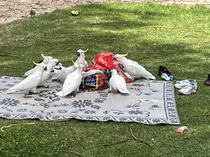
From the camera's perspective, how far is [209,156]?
3557 millimetres

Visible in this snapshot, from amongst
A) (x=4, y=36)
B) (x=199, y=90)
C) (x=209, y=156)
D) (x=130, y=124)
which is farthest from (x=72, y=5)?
(x=209, y=156)

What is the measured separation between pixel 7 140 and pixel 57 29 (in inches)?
187

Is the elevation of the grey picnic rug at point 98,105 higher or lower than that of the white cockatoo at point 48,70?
lower

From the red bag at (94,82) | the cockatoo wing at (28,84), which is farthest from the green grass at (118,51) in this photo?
the red bag at (94,82)

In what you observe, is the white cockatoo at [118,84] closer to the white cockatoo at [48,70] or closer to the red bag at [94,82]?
the red bag at [94,82]

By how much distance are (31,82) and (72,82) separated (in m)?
0.55

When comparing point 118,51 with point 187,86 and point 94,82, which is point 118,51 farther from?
point 187,86

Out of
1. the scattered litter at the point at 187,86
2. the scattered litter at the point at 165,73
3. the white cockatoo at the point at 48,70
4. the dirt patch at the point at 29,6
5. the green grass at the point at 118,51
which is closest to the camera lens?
the green grass at the point at 118,51

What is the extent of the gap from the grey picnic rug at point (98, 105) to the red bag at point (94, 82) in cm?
8

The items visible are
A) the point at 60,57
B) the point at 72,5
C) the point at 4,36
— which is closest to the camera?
the point at 60,57

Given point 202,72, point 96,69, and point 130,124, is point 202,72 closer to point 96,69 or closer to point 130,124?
point 96,69

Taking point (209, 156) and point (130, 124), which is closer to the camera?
point (209, 156)

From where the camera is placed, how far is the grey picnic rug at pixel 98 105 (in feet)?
14.2

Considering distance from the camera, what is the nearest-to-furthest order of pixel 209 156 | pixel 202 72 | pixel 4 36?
pixel 209 156, pixel 202 72, pixel 4 36
